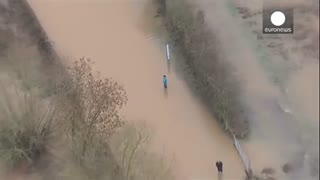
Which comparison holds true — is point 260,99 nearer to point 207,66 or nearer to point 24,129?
point 207,66

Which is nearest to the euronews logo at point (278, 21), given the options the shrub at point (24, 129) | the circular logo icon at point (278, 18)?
the circular logo icon at point (278, 18)

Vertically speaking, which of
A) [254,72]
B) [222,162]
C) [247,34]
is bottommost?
[222,162]

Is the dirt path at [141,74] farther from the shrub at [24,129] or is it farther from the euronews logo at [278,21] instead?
the euronews logo at [278,21]

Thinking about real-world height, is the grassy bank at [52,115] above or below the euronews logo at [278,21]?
below

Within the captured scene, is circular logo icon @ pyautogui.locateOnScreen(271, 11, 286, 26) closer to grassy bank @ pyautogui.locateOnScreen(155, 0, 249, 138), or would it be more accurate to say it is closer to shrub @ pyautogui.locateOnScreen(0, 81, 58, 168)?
grassy bank @ pyautogui.locateOnScreen(155, 0, 249, 138)

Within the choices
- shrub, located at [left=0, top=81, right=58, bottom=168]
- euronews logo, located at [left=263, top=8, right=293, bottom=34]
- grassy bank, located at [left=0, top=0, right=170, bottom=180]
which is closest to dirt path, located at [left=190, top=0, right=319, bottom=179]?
euronews logo, located at [left=263, top=8, right=293, bottom=34]

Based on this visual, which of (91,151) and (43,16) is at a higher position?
(43,16)

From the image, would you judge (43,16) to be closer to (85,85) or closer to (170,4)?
(85,85)

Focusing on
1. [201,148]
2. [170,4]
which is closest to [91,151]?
[201,148]
